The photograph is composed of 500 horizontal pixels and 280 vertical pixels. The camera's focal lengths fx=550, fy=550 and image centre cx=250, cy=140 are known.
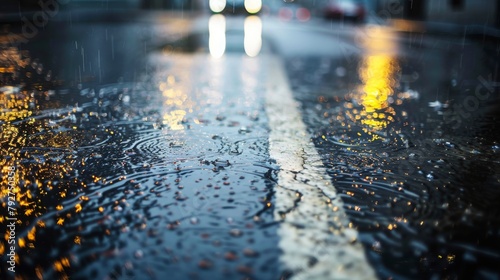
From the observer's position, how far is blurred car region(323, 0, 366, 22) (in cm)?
3141

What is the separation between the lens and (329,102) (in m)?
6.26

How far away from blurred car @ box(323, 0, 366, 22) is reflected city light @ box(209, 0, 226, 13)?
612 inches

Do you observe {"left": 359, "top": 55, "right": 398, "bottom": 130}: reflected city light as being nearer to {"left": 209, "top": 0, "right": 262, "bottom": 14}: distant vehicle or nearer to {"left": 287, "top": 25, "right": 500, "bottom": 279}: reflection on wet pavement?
{"left": 287, "top": 25, "right": 500, "bottom": 279}: reflection on wet pavement

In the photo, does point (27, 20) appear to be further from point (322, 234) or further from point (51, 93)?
point (322, 234)

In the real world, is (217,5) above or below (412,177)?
above

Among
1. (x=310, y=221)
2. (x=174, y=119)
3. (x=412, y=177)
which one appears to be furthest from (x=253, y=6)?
(x=310, y=221)

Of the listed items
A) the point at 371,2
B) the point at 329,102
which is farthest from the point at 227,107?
the point at 371,2

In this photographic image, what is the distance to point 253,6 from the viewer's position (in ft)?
153

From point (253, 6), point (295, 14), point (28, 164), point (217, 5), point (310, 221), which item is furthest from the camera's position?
point (217, 5)

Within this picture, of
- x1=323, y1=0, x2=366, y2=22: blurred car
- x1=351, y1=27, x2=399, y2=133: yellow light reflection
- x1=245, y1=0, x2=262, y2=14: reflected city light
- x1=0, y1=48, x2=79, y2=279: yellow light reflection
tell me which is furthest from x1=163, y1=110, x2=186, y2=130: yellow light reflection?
x1=245, y1=0, x2=262, y2=14: reflected city light

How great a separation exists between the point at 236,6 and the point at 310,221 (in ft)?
149

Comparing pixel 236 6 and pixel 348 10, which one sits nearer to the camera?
pixel 348 10

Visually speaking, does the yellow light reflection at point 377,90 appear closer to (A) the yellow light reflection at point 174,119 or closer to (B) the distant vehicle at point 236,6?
(A) the yellow light reflection at point 174,119

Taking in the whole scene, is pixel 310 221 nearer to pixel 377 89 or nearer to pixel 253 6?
pixel 377 89
